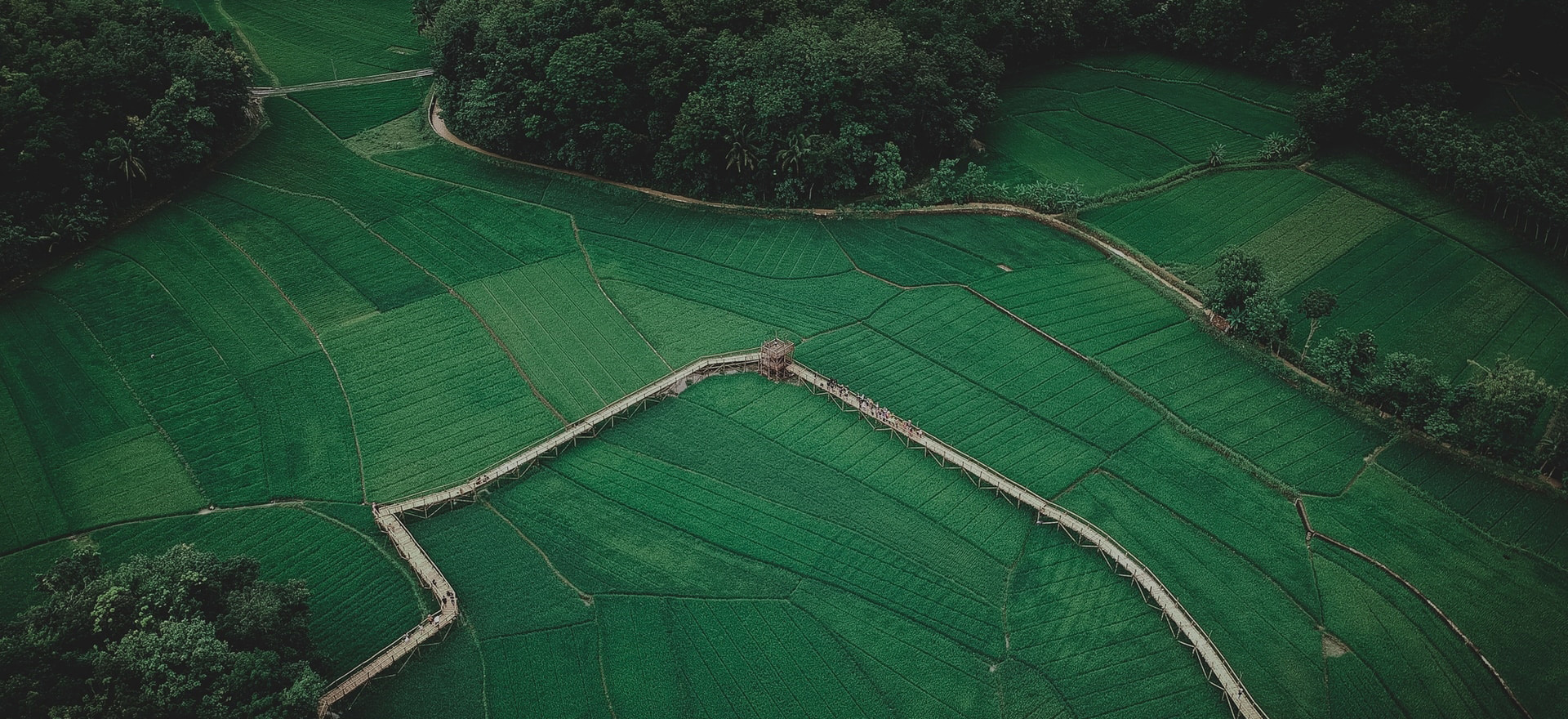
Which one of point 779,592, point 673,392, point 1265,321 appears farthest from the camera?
point 1265,321

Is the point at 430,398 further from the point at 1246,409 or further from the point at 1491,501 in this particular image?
the point at 1491,501

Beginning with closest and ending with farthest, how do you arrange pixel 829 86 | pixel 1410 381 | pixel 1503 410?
pixel 1503 410 → pixel 1410 381 → pixel 829 86

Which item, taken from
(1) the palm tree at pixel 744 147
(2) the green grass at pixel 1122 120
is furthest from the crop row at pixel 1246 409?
(1) the palm tree at pixel 744 147

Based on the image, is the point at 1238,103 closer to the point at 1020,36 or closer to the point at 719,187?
the point at 1020,36

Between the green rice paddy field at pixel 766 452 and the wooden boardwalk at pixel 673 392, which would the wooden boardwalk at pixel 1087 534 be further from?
the green rice paddy field at pixel 766 452

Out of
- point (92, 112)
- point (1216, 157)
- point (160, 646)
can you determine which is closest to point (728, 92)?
point (1216, 157)

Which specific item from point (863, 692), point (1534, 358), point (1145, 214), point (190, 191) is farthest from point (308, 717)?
point (1534, 358)
